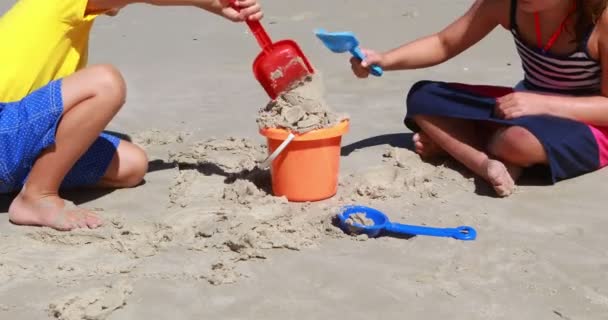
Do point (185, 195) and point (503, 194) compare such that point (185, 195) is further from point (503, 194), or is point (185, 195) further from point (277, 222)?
point (503, 194)

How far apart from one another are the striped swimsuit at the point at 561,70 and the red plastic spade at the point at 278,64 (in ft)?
2.58

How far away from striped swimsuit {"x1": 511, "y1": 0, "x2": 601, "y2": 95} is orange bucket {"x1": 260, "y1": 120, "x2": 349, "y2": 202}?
0.73 metres

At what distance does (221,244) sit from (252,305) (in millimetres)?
347

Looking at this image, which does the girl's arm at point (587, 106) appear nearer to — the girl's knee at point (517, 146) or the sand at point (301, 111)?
the girl's knee at point (517, 146)

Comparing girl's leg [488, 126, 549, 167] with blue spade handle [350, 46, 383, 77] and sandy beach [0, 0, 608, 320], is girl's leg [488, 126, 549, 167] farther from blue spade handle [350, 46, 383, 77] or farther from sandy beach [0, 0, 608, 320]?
blue spade handle [350, 46, 383, 77]

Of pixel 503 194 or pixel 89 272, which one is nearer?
pixel 89 272

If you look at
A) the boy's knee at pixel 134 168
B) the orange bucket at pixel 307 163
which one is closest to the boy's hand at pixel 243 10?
the orange bucket at pixel 307 163

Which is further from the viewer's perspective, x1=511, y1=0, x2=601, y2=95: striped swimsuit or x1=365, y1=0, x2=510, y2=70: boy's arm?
x1=365, y1=0, x2=510, y2=70: boy's arm

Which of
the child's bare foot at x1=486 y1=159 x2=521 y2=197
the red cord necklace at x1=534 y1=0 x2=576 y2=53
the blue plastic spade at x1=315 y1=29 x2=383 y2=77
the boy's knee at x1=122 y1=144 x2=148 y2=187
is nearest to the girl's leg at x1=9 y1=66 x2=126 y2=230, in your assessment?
the boy's knee at x1=122 y1=144 x2=148 y2=187

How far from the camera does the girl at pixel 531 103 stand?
8.18 ft

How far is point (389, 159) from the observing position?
2.77 m

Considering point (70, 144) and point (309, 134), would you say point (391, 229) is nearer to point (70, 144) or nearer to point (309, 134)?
point (309, 134)

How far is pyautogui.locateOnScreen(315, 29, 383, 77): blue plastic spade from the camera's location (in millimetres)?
2517

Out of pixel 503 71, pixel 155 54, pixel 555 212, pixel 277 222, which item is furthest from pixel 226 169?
pixel 155 54
